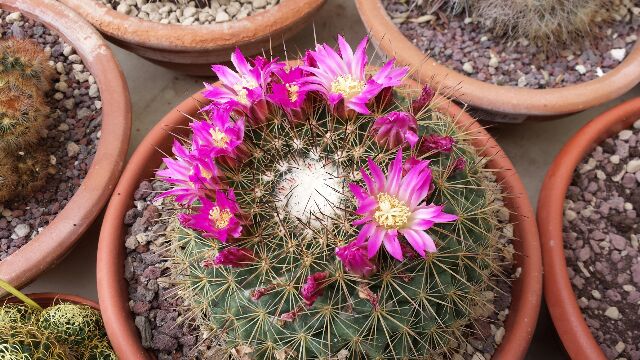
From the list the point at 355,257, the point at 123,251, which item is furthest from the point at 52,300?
the point at 355,257

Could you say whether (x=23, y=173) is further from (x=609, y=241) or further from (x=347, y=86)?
(x=609, y=241)

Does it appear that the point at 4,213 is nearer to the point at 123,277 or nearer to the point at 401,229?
the point at 123,277

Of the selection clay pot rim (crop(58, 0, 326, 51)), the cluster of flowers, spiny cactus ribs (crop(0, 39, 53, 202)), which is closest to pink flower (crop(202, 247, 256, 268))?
the cluster of flowers

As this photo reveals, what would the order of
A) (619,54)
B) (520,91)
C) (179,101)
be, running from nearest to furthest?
(520,91)
(619,54)
(179,101)

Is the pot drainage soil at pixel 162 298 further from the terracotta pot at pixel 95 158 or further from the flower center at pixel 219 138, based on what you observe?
the flower center at pixel 219 138

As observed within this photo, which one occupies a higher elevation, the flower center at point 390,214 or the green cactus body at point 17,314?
the flower center at point 390,214

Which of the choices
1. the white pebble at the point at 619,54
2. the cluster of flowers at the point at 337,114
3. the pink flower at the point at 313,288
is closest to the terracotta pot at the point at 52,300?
the cluster of flowers at the point at 337,114
